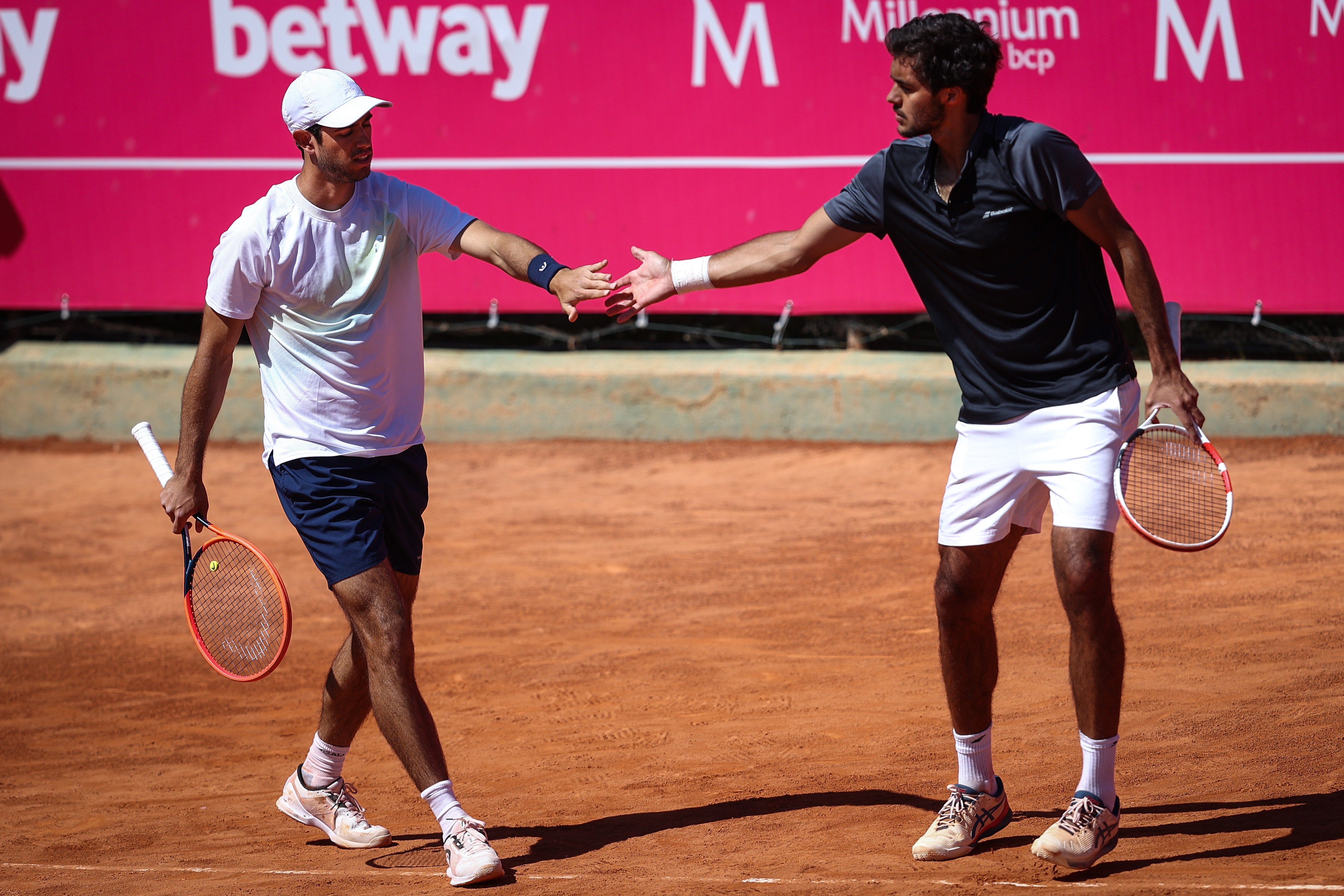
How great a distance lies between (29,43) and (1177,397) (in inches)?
438

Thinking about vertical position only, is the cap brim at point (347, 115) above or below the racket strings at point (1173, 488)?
above

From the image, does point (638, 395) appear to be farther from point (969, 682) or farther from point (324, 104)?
point (969, 682)

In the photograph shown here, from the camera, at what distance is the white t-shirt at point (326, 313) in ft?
→ 14.7

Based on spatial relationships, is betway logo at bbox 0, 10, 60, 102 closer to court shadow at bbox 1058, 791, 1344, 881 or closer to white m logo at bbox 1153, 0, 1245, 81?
white m logo at bbox 1153, 0, 1245, 81

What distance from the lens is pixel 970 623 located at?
4.32m

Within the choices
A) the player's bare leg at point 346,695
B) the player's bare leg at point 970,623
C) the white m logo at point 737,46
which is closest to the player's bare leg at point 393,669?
the player's bare leg at point 346,695

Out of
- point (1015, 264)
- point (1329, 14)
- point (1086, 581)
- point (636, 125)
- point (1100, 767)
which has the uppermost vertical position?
point (1329, 14)

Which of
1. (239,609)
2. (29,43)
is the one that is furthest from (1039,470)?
(29,43)

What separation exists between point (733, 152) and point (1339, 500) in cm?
506

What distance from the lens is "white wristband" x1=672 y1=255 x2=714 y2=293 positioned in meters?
4.75

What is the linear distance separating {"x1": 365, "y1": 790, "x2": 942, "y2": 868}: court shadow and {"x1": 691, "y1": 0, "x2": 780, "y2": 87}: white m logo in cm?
747

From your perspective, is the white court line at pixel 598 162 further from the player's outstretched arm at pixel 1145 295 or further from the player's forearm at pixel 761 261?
the player's outstretched arm at pixel 1145 295

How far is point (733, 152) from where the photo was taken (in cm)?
1145

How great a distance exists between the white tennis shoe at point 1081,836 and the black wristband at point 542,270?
7.16ft
